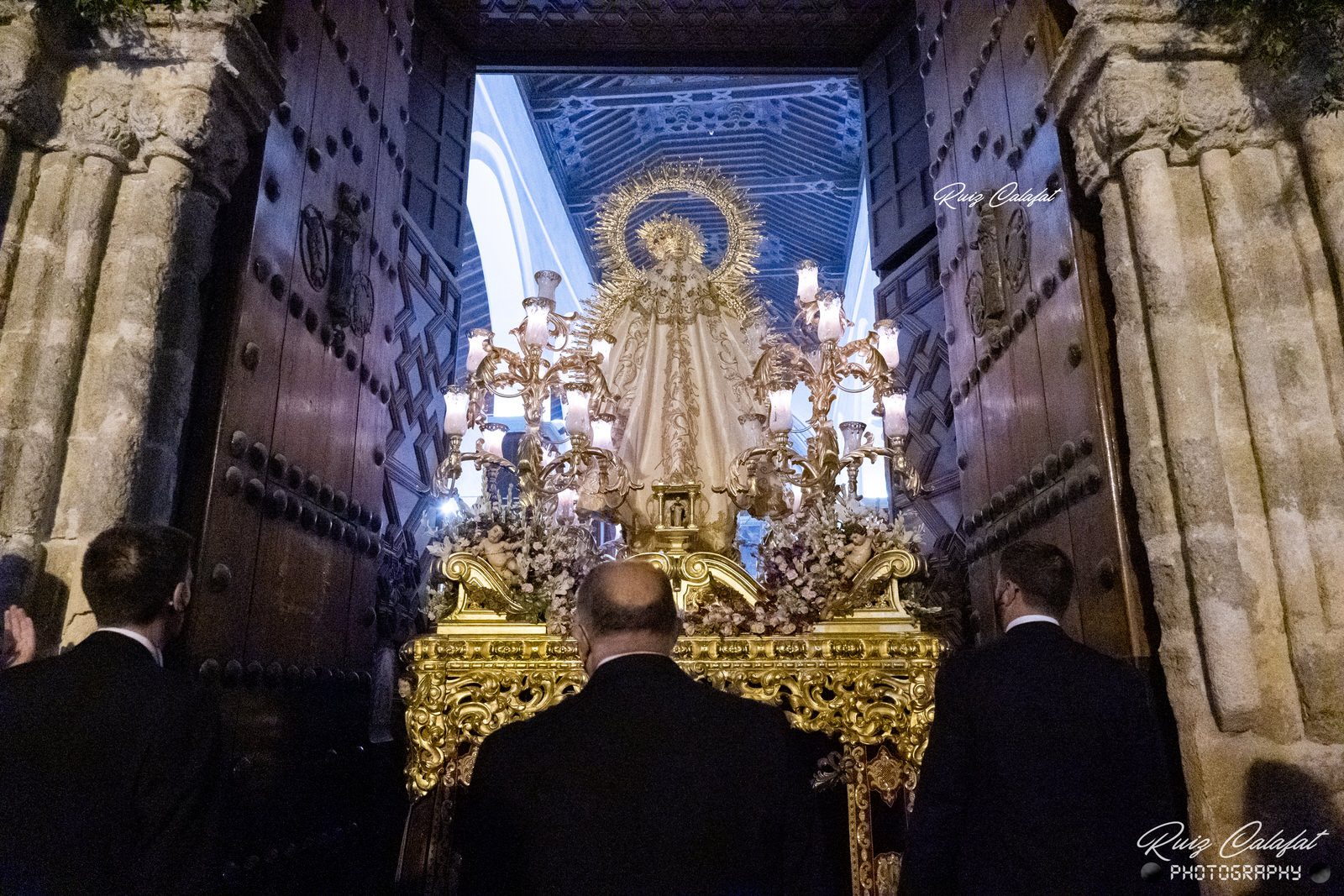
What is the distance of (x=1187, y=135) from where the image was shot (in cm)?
311

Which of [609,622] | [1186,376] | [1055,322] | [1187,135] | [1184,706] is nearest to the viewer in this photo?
[609,622]

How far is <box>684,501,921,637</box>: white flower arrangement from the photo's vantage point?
3604 mm

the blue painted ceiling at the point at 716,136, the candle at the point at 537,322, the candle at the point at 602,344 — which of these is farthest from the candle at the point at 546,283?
the blue painted ceiling at the point at 716,136

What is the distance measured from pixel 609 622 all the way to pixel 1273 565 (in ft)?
6.40

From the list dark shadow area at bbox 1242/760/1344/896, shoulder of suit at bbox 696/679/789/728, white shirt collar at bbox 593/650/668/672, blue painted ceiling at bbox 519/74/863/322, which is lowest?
dark shadow area at bbox 1242/760/1344/896

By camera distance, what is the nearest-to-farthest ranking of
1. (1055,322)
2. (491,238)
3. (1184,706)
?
(1184,706)
(1055,322)
(491,238)

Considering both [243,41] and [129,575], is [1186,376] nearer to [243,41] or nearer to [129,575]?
[129,575]

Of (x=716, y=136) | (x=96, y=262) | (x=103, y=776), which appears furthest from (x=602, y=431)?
(x=716, y=136)

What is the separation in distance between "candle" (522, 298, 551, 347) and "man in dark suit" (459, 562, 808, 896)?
8.59ft

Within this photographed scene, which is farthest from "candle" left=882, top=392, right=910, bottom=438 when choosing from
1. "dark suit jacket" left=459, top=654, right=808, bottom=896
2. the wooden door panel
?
the wooden door panel

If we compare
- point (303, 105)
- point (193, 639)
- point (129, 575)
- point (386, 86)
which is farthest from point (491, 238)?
point (129, 575)

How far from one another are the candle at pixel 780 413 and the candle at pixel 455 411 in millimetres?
1329

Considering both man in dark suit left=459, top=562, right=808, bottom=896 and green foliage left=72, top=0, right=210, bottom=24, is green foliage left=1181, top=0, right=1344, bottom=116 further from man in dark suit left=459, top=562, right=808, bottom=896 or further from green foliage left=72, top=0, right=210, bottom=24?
green foliage left=72, top=0, right=210, bottom=24

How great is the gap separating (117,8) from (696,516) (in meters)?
2.70
